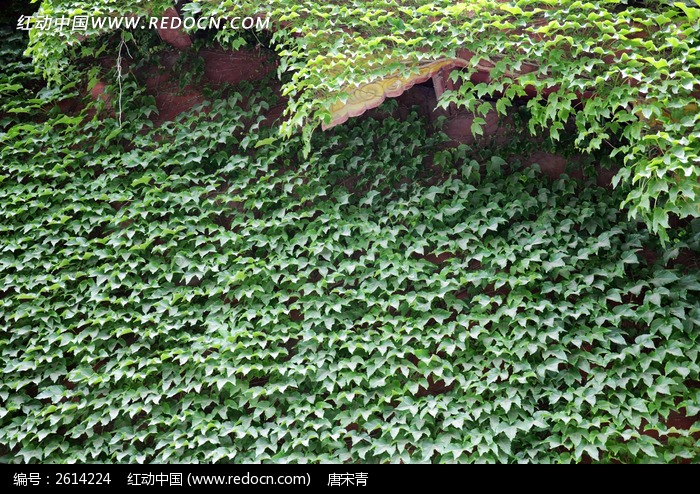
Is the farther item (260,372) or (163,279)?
(163,279)

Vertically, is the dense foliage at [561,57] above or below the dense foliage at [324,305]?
above

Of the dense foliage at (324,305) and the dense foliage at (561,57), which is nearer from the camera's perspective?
the dense foliage at (561,57)

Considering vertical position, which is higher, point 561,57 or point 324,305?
point 561,57

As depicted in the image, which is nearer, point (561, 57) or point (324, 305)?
point (561, 57)

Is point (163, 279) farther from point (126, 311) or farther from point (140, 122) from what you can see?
point (140, 122)

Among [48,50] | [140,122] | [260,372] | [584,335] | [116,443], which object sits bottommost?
[116,443]

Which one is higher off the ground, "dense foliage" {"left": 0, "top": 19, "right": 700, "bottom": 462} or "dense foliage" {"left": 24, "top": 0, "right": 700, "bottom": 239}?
"dense foliage" {"left": 24, "top": 0, "right": 700, "bottom": 239}

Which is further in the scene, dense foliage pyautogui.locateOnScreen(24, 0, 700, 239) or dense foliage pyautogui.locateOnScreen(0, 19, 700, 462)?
dense foliage pyautogui.locateOnScreen(0, 19, 700, 462)
